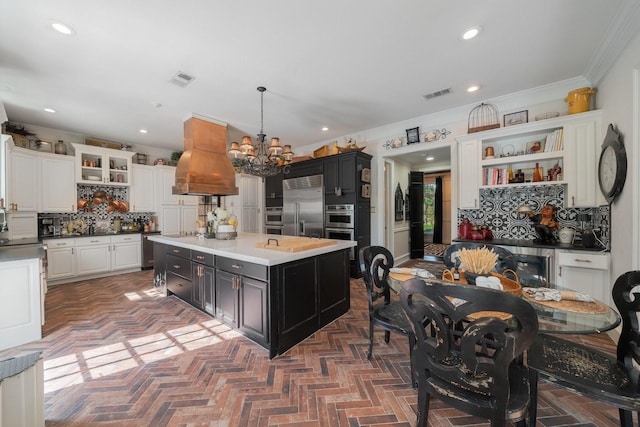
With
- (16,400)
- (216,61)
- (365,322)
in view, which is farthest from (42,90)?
(365,322)

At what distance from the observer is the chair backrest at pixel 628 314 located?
1.31m

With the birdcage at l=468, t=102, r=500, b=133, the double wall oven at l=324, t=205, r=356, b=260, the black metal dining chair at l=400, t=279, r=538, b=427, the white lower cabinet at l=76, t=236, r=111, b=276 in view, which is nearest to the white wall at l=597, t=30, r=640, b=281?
the birdcage at l=468, t=102, r=500, b=133

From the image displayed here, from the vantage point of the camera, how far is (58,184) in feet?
14.6

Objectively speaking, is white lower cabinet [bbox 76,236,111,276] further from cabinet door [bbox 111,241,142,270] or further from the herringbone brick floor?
the herringbone brick floor

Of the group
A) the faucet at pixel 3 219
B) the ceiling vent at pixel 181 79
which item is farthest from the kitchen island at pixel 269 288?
the ceiling vent at pixel 181 79

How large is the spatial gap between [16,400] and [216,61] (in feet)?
9.66

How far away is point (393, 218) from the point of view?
5234 millimetres

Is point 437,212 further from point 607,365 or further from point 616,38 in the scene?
point 607,365

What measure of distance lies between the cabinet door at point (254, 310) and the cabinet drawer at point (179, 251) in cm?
124

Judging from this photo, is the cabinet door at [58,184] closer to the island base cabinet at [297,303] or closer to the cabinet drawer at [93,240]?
the cabinet drawer at [93,240]

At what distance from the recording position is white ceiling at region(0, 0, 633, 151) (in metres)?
1.94

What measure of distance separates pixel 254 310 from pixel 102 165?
16.2ft

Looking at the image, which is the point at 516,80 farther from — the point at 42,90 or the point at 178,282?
the point at 42,90

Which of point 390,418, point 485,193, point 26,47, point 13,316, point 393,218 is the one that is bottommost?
point 390,418
